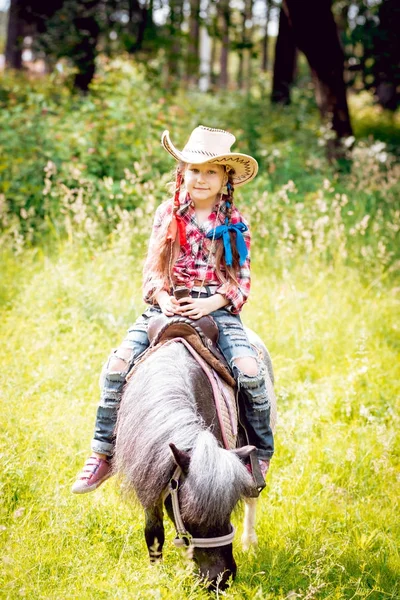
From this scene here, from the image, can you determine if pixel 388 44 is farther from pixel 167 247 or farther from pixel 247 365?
pixel 247 365

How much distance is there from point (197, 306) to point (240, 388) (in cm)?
48

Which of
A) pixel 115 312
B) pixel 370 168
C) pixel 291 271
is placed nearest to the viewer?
pixel 115 312

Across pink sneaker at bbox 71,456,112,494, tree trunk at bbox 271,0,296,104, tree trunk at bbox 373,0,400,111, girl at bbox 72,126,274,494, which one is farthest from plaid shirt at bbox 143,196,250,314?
tree trunk at bbox 271,0,296,104

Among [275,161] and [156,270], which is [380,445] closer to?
[156,270]

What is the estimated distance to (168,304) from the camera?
11.7ft

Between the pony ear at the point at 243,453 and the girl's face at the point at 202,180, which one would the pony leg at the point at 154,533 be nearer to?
the pony ear at the point at 243,453

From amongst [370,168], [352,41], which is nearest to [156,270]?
[370,168]

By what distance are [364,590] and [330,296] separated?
378 centimetres

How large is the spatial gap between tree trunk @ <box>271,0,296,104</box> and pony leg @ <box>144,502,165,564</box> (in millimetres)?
13939

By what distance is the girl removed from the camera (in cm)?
349

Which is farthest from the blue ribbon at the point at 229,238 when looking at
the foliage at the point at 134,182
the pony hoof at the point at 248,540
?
the foliage at the point at 134,182

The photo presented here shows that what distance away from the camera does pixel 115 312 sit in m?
6.36

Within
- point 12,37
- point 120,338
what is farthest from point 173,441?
point 12,37

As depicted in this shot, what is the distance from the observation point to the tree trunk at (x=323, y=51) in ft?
36.4
